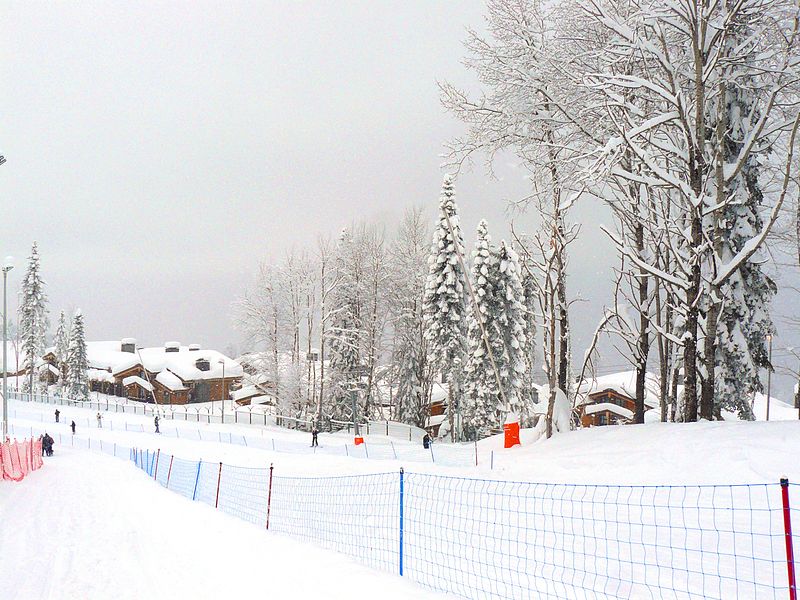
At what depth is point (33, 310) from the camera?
240 feet

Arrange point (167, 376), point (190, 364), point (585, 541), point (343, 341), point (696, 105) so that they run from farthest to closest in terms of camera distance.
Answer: point (190, 364) → point (167, 376) → point (343, 341) → point (696, 105) → point (585, 541)

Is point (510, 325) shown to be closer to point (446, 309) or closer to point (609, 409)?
point (446, 309)

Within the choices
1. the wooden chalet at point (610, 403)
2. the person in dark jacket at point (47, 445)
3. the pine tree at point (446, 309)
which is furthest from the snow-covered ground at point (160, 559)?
the wooden chalet at point (610, 403)

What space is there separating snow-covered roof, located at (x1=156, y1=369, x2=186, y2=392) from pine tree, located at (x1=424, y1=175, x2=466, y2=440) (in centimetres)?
4955

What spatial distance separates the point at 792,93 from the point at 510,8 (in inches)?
276

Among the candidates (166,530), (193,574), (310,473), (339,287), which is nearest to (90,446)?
(339,287)

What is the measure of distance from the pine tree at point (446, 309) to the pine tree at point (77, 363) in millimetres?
49075

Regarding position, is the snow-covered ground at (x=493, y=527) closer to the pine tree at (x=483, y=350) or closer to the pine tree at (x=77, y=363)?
the pine tree at (x=483, y=350)

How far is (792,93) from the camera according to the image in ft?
46.4

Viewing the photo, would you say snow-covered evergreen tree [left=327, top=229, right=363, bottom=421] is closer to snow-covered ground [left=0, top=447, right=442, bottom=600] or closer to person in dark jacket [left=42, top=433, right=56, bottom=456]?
person in dark jacket [left=42, top=433, right=56, bottom=456]

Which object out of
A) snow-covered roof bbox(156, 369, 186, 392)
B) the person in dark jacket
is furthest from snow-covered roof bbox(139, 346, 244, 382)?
the person in dark jacket

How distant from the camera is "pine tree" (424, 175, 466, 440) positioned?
1677 inches

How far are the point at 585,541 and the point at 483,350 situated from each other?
30.4 meters

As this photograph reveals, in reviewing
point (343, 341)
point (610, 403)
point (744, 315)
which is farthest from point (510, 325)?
point (610, 403)
